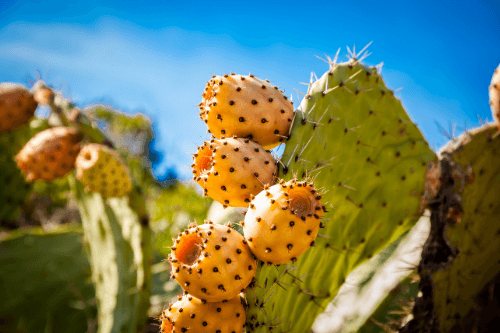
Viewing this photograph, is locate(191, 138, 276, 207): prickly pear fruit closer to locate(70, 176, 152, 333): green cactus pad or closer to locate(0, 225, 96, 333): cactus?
locate(70, 176, 152, 333): green cactus pad

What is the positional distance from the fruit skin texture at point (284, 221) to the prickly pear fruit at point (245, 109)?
0.26 m

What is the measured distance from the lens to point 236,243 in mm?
790

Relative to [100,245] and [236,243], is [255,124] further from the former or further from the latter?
[100,245]

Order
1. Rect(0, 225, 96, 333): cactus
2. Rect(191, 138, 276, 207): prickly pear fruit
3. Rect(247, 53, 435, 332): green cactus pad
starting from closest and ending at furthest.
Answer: Rect(191, 138, 276, 207): prickly pear fruit
Rect(247, 53, 435, 332): green cactus pad
Rect(0, 225, 96, 333): cactus

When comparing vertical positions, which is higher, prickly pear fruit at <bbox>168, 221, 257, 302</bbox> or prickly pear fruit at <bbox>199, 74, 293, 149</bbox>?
prickly pear fruit at <bbox>199, 74, 293, 149</bbox>

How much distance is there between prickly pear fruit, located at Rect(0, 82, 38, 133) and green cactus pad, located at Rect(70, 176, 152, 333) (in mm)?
487

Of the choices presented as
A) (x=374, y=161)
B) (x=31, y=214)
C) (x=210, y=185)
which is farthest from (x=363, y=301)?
(x=31, y=214)

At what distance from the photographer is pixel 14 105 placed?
6.30ft

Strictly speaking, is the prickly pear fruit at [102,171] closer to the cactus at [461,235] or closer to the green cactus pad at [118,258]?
the green cactus pad at [118,258]

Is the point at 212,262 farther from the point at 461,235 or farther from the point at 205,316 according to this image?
the point at 461,235

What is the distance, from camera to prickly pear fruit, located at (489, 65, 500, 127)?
1.50 m

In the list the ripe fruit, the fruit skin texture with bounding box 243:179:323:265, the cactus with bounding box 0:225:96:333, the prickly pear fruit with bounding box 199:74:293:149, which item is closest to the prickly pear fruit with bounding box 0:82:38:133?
the cactus with bounding box 0:225:96:333

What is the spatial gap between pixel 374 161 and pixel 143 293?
4.59 feet

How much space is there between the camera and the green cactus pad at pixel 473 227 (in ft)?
4.56
